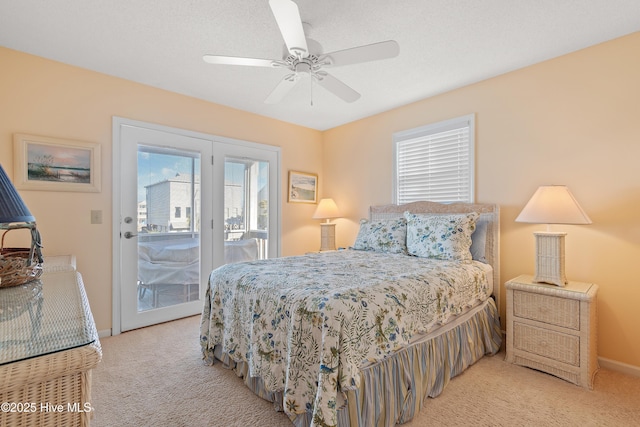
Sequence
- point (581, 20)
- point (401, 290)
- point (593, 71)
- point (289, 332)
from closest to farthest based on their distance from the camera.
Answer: point (289, 332) → point (401, 290) → point (581, 20) → point (593, 71)

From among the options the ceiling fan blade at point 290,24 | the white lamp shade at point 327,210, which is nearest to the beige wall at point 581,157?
the white lamp shade at point 327,210

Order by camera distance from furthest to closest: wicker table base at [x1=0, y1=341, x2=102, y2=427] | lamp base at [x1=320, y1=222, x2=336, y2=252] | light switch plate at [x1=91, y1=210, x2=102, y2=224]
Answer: lamp base at [x1=320, y1=222, x2=336, y2=252] → light switch plate at [x1=91, y1=210, x2=102, y2=224] → wicker table base at [x1=0, y1=341, x2=102, y2=427]

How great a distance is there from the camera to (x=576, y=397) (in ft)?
6.16

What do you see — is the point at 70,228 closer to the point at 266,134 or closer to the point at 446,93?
the point at 266,134

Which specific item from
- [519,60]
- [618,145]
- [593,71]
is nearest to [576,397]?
[618,145]

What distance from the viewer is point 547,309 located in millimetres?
2145

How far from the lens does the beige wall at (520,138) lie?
2189 millimetres

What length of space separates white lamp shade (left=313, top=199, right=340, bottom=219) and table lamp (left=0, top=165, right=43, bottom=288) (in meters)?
3.11

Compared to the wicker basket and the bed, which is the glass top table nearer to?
the wicker basket

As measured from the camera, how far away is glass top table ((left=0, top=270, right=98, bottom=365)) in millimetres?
619

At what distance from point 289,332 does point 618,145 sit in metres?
2.72

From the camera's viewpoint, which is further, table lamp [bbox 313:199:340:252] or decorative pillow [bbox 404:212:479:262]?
table lamp [bbox 313:199:340:252]

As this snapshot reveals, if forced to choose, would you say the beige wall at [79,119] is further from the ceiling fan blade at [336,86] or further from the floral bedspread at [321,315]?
the ceiling fan blade at [336,86]

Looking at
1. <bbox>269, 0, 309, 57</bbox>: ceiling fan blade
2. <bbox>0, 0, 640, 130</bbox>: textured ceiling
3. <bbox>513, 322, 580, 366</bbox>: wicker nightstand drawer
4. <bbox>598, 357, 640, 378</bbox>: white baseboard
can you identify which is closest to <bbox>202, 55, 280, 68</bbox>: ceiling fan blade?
<bbox>269, 0, 309, 57</bbox>: ceiling fan blade
